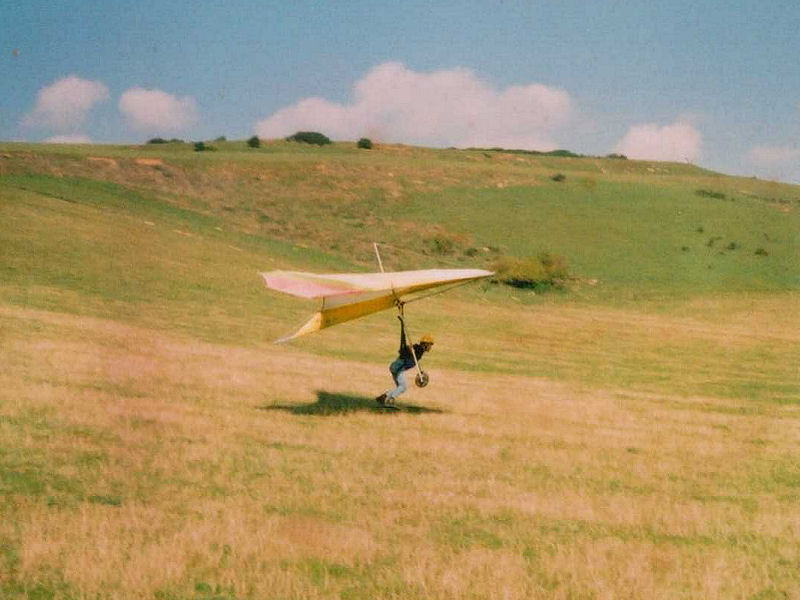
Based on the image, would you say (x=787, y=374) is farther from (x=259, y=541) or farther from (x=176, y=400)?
(x=259, y=541)

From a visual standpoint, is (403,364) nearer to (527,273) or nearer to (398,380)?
(398,380)

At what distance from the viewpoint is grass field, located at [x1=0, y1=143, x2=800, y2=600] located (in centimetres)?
754

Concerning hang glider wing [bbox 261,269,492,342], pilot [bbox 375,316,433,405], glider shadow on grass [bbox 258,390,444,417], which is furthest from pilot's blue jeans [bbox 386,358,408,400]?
hang glider wing [bbox 261,269,492,342]

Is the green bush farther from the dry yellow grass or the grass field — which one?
the dry yellow grass

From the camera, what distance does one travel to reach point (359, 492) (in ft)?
32.8

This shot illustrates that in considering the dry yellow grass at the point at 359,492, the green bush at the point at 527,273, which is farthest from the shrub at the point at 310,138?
the dry yellow grass at the point at 359,492

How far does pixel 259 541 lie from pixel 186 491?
2.00m

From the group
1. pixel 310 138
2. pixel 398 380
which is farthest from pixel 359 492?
pixel 310 138

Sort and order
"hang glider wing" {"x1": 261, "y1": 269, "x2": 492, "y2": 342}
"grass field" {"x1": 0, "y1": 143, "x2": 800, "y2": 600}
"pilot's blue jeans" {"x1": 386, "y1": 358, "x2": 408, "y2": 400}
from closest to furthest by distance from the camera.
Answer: "grass field" {"x1": 0, "y1": 143, "x2": 800, "y2": 600} < "hang glider wing" {"x1": 261, "y1": 269, "x2": 492, "y2": 342} < "pilot's blue jeans" {"x1": 386, "y1": 358, "x2": 408, "y2": 400}

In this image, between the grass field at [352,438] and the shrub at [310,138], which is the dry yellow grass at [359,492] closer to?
the grass field at [352,438]

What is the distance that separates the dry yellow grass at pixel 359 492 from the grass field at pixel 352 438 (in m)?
0.05

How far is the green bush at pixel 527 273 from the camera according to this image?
185ft

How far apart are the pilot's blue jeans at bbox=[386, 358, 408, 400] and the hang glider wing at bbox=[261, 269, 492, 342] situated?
148cm

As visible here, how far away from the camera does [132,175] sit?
6588 centimetres
